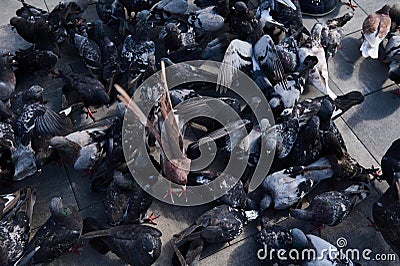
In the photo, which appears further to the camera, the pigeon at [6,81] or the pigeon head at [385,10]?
the pigeon head at [385,10]

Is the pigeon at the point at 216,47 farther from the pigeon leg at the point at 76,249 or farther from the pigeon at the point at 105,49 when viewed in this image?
the pigeon leg at the point at 76,249

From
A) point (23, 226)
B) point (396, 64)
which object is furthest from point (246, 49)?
point (23, 226)

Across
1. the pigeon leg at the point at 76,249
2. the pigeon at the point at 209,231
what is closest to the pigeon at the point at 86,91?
the pigeon leg at the point at 76,249

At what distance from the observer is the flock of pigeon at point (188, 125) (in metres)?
5.05

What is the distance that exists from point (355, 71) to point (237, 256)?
3241mm

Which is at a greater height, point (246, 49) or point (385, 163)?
point (246, 49)

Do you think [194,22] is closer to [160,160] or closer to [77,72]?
[77,72]

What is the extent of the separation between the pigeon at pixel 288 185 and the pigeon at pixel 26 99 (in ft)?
9.26

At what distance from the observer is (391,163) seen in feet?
18.0

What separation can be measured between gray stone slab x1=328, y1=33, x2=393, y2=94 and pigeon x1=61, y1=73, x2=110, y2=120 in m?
3.06

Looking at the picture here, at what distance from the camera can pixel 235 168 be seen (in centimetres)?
553

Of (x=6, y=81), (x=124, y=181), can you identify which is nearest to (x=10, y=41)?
(x=6, y=81)

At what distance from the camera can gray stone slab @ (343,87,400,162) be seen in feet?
20.4

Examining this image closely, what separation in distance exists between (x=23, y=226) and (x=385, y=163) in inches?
152
